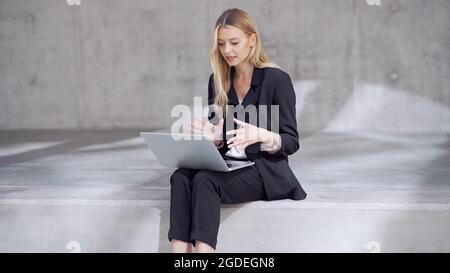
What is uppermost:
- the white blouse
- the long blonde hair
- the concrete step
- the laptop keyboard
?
the long blonde hair

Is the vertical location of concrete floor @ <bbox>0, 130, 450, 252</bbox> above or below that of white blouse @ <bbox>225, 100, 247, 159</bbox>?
below

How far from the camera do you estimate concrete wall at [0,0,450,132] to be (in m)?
6.32

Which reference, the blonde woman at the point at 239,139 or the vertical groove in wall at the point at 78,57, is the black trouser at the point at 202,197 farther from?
the vertical groove in wall at the point at 78,57

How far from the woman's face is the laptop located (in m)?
0.47

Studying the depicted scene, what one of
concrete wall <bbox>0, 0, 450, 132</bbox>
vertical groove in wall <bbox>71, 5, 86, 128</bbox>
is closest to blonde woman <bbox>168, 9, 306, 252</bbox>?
concrete wall <bbox>0, 0, 450, 132</bbox>

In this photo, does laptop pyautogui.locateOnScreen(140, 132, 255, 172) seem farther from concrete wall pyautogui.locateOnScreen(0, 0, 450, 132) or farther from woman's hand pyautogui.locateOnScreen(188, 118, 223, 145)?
concrete wall pyautogui.locateOnScreen(0, 0, 450, 132)

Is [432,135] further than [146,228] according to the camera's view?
Yes

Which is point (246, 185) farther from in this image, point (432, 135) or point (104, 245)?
point (432, 135)

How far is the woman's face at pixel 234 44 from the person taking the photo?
2.43 m

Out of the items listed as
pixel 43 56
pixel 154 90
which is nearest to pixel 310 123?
pixel 154 90

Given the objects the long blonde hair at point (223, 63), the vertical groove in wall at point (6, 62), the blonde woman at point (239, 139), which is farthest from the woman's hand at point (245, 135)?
the vertical groove in wall at point (6, 62)

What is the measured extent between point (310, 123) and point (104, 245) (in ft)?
13.8

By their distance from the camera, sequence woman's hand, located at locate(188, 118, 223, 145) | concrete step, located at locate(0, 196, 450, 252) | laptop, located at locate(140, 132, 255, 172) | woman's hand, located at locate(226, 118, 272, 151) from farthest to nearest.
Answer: concrete step, located at locate(0, 196, 450, 252) → woman's hand, located at locate(188, 118, 223, 145) → woman's hand, located at locate(226, 118, 272, 151) → laptop, located at locate(140, 132, 255, 172)

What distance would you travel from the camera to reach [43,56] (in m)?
6.81
